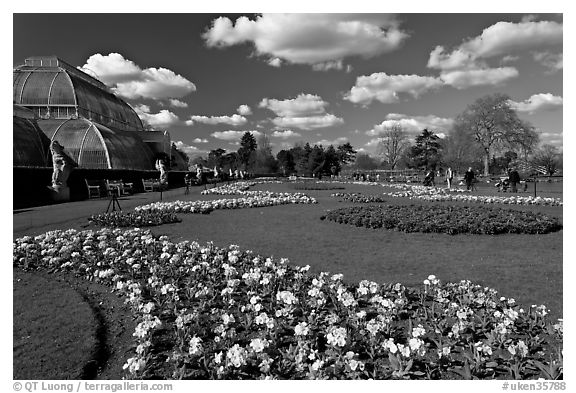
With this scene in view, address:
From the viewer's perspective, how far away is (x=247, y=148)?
287 feet

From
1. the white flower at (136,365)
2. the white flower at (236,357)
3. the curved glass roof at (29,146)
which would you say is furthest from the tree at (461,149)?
the white flower at (136,365)

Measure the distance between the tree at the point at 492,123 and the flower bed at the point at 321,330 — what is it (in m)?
43.7

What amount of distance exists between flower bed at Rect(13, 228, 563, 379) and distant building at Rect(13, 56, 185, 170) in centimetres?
2404

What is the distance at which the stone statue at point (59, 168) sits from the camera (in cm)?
1238

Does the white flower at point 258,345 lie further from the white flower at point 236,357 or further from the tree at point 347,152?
the tree at point 347,152

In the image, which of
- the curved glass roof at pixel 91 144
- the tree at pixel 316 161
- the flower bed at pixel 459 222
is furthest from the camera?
the tree at pixel 316 161

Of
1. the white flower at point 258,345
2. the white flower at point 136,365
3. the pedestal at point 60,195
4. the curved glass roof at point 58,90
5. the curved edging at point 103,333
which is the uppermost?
the curved glass roof at point 58,90

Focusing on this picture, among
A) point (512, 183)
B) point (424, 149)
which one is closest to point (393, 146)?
point (424, 149)

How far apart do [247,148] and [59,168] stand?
75.7 metres

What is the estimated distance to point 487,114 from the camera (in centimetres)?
4166

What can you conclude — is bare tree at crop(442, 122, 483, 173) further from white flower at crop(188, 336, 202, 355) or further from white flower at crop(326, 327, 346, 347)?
white flower at crop(188, 336, 202, 355)

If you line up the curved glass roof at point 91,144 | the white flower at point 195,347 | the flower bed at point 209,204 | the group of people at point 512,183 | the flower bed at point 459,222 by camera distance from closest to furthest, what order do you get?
1. the white flower at point 195,347
2. the flower bed at point 459,222
3. the flower bed at point 209,204
4. the group of people at point 512,183
5. the curved glass roof at point 91,144
